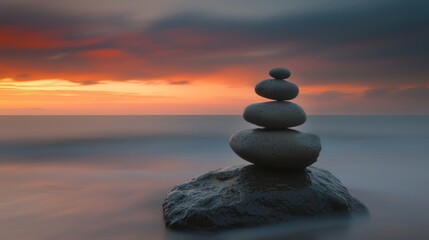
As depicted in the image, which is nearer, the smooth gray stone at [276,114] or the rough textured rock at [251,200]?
the rough textured rock at [251,200]

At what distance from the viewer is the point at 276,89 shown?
949 cm

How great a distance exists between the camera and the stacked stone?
29.2 ft

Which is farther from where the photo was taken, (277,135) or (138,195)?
(138,195)

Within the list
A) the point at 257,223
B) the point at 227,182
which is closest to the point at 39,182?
the point at 227,182

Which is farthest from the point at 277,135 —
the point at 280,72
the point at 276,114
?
the point at 280,72

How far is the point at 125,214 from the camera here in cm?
958

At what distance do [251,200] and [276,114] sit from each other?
2327mm

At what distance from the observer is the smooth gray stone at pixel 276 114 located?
9.27 metres

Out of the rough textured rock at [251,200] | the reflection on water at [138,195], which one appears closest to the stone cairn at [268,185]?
the rough textured rock at [251,200]

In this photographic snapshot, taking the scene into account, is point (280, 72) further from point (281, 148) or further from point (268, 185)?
point (268, 185)

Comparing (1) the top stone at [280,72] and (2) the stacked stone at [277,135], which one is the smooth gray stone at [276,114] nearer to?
(2) the stacked stone at [277,135]

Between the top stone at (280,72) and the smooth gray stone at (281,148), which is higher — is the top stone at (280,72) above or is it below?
above

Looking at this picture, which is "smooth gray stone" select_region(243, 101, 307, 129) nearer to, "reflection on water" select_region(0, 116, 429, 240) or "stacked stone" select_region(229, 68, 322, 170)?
"stacked stone" select_region(229, 68, 322, 170)

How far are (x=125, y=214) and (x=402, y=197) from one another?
327 inches
